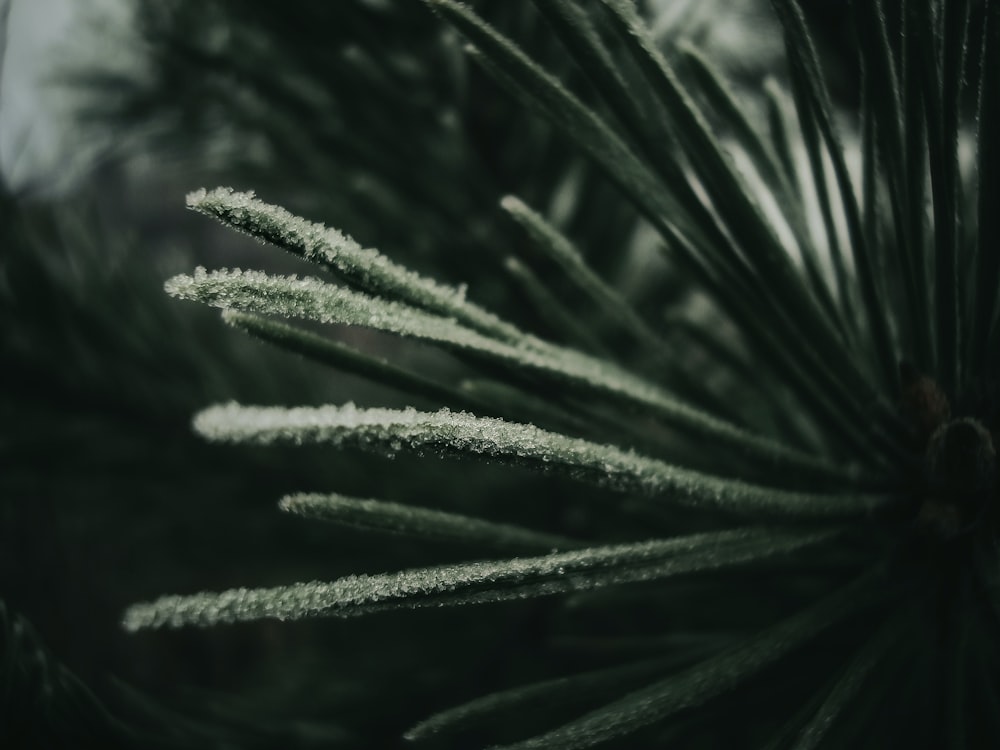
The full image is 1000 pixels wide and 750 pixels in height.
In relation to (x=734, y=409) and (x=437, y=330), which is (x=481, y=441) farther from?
(x=734, y=409)

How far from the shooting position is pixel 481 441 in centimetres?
20

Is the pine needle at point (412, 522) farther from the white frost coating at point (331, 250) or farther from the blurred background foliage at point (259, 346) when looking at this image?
the blurred background foliage at point (259, 346)

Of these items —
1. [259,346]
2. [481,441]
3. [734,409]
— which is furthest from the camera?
[259,346]

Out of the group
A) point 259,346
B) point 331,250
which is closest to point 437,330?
point 331,250

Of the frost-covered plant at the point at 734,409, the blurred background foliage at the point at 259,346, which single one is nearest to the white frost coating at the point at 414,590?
the frost-covered plant at the point at 734,409

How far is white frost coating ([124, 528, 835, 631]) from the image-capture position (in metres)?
0.20

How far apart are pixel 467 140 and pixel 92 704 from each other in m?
0.40

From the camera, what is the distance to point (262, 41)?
0.59 m

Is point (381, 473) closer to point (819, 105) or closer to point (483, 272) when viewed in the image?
point (483, 272)

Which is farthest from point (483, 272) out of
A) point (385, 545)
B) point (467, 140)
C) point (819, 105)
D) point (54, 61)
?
point (54, 61)

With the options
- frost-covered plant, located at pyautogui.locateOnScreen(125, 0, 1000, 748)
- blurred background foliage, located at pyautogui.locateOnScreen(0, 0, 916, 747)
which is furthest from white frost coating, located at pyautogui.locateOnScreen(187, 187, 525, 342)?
blurred background foliage, located at pyautogui.locateOnScreen(0, 0, 916, 747)

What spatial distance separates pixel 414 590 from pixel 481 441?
4cm

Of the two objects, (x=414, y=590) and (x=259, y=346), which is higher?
(x=259, y=346)

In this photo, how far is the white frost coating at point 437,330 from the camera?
0.20 meters
